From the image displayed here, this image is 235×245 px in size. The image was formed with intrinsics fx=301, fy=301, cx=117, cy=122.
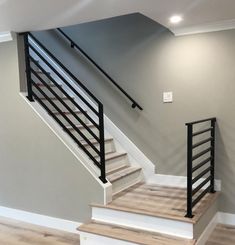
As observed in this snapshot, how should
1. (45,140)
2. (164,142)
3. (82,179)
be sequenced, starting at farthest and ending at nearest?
(164,142), (45,140), (82,179)

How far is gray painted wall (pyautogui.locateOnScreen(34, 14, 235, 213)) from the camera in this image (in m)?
3.41

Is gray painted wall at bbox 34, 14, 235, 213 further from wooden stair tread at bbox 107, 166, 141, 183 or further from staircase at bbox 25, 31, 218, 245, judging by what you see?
staircase at bbox 25, 31, 218, 245

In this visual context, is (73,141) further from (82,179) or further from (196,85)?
(196,85)

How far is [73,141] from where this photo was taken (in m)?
3.40

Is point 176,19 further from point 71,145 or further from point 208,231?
point 208,231

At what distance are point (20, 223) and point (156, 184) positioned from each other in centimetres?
173

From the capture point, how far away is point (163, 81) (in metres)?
3.73

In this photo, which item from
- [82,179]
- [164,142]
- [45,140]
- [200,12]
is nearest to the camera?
[200,12]

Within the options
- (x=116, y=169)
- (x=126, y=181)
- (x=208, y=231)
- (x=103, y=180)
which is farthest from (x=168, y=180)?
(x=103, y=180)

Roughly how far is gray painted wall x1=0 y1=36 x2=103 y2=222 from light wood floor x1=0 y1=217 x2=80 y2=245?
19 cm

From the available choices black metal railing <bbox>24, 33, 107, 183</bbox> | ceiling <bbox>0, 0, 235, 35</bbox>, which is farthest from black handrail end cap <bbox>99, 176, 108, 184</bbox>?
ceiling <bbox>0, 0, 235, 35</bbox>

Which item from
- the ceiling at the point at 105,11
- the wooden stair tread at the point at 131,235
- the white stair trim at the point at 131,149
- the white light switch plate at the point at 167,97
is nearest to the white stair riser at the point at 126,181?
the white stair trim at the point at 131,149

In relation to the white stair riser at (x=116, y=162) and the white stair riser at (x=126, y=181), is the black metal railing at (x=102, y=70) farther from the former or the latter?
the white stair riser at (x=126, y=181)

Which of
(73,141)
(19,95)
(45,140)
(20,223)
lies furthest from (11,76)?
(20,223)
